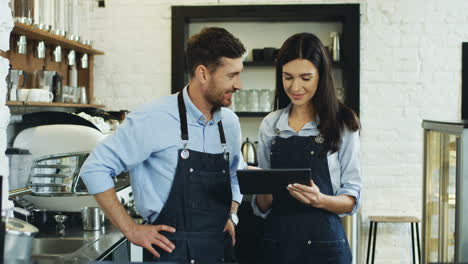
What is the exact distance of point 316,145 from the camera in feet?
6.61

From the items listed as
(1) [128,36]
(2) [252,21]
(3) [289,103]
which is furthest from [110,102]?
(3) [289,103]

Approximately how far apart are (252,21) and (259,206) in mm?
2921

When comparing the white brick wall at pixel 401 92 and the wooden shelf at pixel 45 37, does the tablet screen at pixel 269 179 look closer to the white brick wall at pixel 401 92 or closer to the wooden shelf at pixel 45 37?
the wooden shelf at pixel 45 37

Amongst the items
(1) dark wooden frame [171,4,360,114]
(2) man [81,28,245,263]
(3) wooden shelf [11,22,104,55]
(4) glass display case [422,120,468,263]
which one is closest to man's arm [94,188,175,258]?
(2) man [81,28,245,263]

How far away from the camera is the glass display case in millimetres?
2152

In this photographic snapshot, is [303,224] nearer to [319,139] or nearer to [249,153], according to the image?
[319,139]

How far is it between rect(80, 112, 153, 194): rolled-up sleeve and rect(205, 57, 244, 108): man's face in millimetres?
249

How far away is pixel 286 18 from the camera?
4.56 metres

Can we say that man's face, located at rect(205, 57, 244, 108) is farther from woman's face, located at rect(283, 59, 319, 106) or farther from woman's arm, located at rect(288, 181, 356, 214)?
woman's arm, located at rect(288, 181, 356, 214)

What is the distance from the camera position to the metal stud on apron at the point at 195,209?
5.99ft

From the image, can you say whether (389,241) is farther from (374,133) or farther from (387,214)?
(374,133)

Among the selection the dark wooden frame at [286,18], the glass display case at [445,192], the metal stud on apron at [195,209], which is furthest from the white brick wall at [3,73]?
the dark wooden frame at [286,18]

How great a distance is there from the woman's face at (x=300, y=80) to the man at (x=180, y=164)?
0.69 ft

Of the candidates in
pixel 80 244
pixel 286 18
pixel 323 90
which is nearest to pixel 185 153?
pixel 323 90
